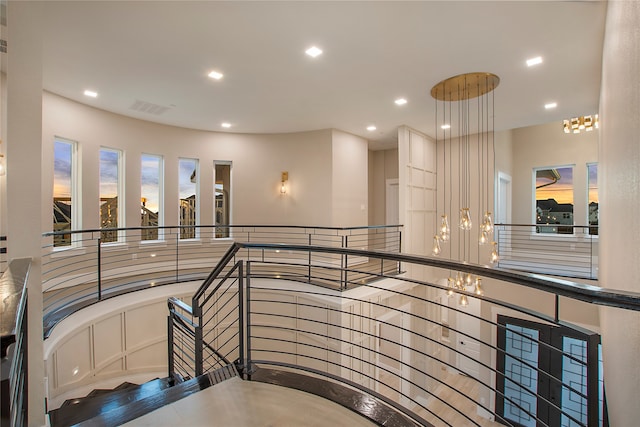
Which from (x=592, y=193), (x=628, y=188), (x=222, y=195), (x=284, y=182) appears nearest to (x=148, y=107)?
(x=222, y=195)

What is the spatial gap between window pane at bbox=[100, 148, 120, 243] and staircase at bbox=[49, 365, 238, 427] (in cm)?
320

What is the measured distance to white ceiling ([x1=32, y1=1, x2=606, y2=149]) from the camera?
2912 mm

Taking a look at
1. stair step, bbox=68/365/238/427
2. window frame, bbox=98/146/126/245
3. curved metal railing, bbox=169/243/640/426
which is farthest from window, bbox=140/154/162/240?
stair step, bbox=68/365/238/427

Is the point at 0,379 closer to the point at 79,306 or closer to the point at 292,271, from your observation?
the point at 79,306

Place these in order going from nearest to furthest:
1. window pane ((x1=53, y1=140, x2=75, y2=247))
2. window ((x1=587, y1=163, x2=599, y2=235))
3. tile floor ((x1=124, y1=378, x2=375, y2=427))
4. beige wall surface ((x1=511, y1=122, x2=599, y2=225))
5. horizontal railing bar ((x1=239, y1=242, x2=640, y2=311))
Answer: horizontal railing bar ((x1=239, y1=242, x2=640, y2=311))
tile floor ((x1=124, y1=378, x2=375, y2=427))
window pane ((x1=53, y1=140, x2=75, y2=247))
window ((x1=587, y1=163, x2=599, y2=235))
beige wall surface ((x1=511, y1=122, x2=599, y2=225))

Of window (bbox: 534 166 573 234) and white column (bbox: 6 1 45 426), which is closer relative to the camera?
white column (bbox: 6 1 45 426)

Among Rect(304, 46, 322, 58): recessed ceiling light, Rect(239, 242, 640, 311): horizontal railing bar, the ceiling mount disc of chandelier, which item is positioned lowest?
Rect(239, 242, 640, 311): horizontal railing bar

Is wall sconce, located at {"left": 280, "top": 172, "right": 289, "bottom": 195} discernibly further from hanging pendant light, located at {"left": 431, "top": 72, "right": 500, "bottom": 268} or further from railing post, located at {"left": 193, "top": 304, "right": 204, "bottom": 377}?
railing post, located at {"left": 193, "top": 304, "right": 204, "bottom": 377}

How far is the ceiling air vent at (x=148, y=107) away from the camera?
204 inches

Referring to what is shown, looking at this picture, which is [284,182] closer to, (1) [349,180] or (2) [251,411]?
(1) [349,180]

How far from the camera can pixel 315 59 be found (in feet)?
12.4

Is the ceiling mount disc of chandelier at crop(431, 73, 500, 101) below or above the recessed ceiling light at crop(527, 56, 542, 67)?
below

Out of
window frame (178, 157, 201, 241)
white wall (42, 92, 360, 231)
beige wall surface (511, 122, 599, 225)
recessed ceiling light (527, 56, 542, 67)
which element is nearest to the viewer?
recessed ceiling light (527, 56, 542, 67)

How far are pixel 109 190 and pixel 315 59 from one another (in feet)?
15.4
